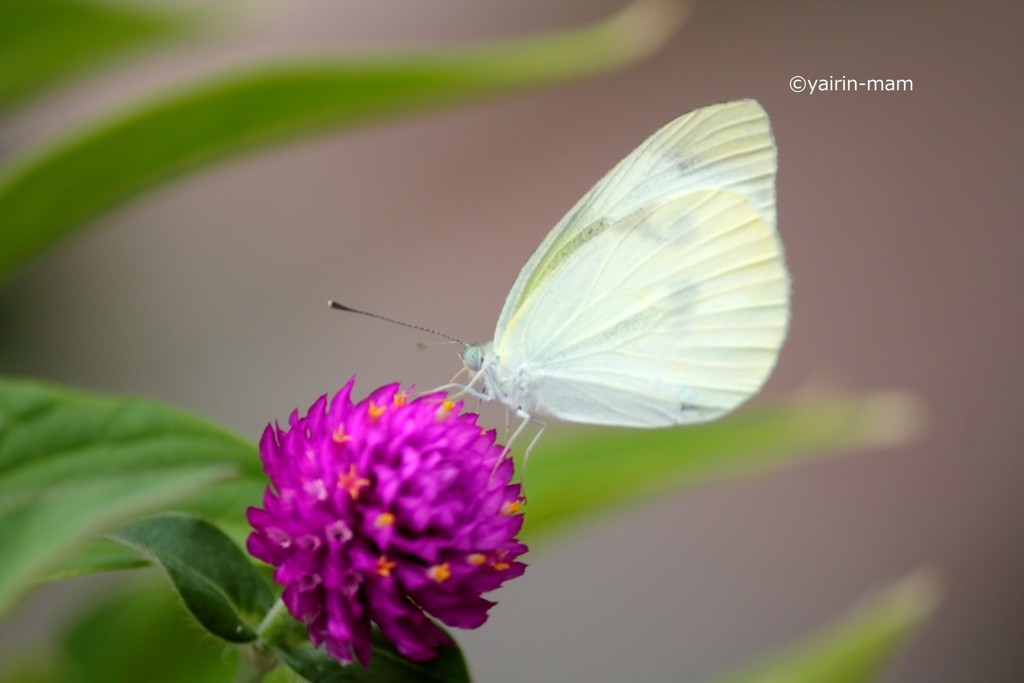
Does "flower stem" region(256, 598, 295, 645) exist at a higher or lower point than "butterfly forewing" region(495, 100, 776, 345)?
lower

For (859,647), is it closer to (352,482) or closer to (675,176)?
(675,176)

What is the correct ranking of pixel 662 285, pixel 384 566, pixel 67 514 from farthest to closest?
pixel 662 285, pixel 384 566, pixel 67 514

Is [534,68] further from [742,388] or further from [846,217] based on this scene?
[846,217]

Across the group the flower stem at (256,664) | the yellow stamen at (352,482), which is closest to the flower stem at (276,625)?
the flower stem at (256,664)

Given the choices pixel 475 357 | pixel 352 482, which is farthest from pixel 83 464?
pixel 475 357

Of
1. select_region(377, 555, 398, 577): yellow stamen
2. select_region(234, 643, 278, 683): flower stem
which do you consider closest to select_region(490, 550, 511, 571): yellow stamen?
select_region(377, 555, 398, 577): yellow stamen

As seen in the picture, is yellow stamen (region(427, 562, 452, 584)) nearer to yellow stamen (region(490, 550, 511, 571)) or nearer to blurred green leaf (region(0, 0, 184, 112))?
yellow stamen (region(490, 550, 511, 571))

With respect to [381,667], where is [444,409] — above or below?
above

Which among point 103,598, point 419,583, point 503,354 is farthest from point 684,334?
point 103,598
